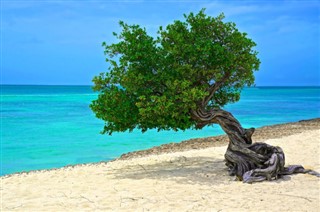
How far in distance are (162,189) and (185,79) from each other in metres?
2.86

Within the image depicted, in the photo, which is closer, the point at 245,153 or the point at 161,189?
the point at 161,189

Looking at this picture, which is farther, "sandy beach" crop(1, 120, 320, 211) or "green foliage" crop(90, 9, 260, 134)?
"green foliage" crop(90, 9, 260, 134)

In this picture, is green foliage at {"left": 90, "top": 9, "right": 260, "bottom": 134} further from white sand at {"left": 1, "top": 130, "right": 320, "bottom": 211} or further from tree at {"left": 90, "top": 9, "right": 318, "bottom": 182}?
white sand at {"left": 1, "top": 130, "right": 320, "bottom": 211}

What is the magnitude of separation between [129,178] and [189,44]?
3.91 m

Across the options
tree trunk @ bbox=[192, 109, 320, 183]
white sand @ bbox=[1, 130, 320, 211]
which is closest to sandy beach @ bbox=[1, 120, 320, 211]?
A: white sand @ bbox=[1, 130, 320, 211]

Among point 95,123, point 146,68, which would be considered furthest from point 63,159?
point 95,123

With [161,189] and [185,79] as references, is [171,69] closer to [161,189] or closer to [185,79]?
[185,79]

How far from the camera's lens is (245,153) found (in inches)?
468

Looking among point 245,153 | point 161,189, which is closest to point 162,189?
point 161,189

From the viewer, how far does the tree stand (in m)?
11.5

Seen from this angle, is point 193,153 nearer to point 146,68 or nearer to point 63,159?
point 146,68

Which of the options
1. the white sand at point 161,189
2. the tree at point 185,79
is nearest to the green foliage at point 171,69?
the tree at point 185,79

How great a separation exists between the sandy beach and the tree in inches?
29.2

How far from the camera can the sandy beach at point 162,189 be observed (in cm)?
945
